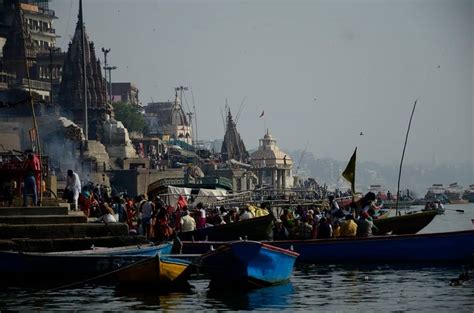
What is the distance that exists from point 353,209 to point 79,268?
1187 centimetres

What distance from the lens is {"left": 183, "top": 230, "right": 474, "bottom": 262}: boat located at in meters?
32.6

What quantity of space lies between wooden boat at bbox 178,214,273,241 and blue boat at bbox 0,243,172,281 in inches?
237

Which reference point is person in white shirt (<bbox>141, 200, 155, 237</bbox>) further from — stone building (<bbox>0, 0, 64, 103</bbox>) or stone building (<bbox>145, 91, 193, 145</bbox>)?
stone building (<bbox>145, 91, 193, 145</bbox>)

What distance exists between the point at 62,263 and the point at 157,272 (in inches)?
98.0

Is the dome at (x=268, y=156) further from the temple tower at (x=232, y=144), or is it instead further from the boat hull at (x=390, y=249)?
the boat hull at (x=390, y=249)

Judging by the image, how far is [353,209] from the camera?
37.3 metres

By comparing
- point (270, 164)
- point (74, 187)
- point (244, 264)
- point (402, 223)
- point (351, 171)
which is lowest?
point (244, 264)

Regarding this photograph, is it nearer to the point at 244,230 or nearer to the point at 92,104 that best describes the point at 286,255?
the point at 244,230

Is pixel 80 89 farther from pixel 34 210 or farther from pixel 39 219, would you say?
pixel 39 219

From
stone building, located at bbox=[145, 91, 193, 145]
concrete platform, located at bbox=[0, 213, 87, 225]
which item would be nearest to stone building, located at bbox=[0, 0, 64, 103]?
stone building, located at bbox=[145, 91, 193, 145]

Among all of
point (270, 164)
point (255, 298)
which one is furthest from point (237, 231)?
point (270, 164)

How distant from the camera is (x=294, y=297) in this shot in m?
26.4

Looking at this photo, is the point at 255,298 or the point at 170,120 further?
the point at 170,120

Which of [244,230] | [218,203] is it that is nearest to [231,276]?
[244,230]
